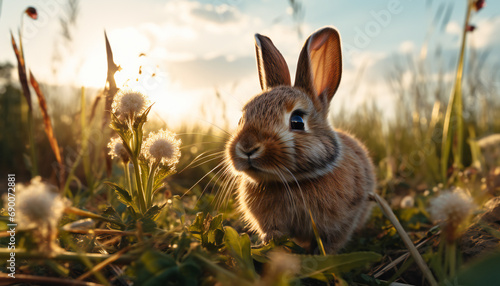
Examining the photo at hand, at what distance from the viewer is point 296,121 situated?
2.63 m

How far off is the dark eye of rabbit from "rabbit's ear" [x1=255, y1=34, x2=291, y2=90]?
0.64 meters

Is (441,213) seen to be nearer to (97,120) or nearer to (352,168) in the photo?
(352,168)

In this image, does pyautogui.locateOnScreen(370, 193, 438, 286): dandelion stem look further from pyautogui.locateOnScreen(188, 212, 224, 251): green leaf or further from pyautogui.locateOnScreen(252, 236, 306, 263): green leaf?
pyautogui.locateOnScreen(188, 212, 224, 251): green leaf

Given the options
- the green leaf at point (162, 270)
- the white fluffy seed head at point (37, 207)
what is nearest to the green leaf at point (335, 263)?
the green leaf at point (162, 270)

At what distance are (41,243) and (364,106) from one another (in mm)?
6625

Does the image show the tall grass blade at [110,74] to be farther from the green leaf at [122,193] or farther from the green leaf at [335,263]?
the green leaf at [335,263]

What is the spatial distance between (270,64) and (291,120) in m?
0.79

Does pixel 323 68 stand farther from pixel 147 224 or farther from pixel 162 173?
pixel 147 224

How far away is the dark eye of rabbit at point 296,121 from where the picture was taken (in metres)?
2.63

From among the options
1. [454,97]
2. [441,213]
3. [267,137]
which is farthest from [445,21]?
[441,213]

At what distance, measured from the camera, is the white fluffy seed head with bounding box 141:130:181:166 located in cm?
182

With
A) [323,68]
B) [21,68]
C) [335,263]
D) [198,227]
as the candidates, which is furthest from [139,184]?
[323,68]

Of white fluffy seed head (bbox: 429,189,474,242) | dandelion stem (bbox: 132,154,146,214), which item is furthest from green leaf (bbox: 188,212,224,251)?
white fluffy seed head (bbox: 429,189,474,242)

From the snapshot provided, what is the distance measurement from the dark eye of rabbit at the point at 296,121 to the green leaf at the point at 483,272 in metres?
1.59
